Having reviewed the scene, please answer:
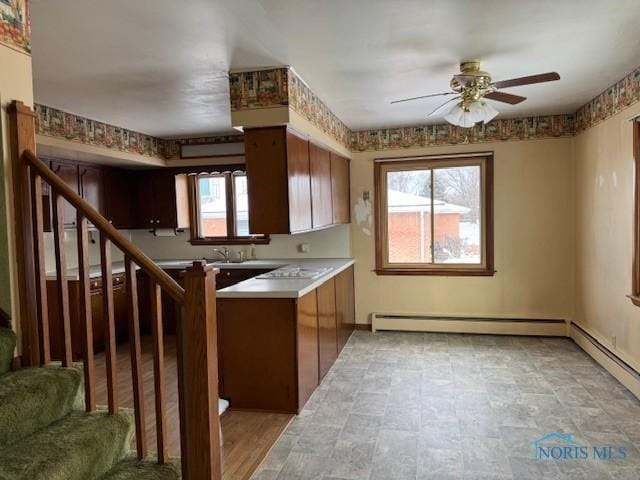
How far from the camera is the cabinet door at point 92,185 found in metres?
5.07

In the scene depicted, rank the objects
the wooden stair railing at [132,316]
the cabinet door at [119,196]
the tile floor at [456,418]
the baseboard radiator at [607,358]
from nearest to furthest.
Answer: the wooden stair railing at [132,316], the tile floor at [456,418], the baseboard radiator at [607,358], the cabinet door at [119,196]

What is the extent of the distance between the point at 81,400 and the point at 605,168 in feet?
14.6

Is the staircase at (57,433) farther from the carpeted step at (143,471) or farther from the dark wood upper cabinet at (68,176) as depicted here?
the dark wood upper cabinet at (68,176)

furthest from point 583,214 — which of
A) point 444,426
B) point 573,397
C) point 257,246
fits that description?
point 257,246

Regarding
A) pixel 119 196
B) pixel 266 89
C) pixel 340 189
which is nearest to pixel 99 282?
pixel 119 196

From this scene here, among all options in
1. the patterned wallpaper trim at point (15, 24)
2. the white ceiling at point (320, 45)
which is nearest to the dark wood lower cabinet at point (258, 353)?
the white ceiling at point (320, 45)

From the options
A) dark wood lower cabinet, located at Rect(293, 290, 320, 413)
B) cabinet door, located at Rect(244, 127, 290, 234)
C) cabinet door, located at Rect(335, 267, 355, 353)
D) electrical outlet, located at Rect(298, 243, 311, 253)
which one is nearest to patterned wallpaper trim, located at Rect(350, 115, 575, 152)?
electrical outlet, located at Rect(298, 243, 311, 253)

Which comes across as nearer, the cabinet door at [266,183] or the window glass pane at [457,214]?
the cabinet door at [266,183]

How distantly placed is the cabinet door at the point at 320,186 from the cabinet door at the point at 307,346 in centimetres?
83

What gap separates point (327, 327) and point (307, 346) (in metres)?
0.68

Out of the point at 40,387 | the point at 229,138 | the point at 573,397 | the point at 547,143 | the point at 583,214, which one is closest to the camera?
the point at 40,387

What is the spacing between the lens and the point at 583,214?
4742mm

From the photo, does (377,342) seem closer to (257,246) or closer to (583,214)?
(257,246)

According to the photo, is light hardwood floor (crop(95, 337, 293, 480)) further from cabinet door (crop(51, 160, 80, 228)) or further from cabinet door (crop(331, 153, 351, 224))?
cabinet door (crop(331, 153, 351, 224))
